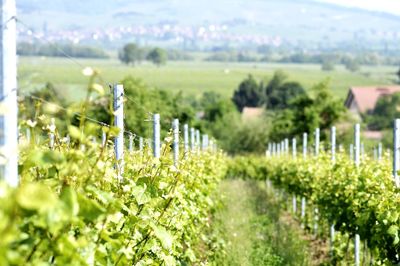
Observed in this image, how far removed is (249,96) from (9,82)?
104225 mm

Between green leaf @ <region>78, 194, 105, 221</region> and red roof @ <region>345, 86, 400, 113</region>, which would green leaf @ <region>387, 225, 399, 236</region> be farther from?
red roof @ <region>345, 86, 400, 113</region>

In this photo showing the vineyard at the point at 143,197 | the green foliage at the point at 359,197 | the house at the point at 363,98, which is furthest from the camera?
the house at the point at 363,98

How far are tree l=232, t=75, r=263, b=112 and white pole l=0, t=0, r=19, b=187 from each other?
337 ft

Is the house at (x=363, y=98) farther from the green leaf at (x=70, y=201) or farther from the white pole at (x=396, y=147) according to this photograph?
the green leaf at (x=70, y=201)

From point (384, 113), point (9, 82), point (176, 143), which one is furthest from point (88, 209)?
point (384, 113)

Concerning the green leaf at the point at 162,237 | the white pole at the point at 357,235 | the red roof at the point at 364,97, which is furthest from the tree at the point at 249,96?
the green leaf at the point at 162,237

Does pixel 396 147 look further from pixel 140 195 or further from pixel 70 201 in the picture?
pixel 70 201

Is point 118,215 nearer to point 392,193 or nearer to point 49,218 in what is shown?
point 49,218

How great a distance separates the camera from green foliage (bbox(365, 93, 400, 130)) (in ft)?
272

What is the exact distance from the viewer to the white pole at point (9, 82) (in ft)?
10.7

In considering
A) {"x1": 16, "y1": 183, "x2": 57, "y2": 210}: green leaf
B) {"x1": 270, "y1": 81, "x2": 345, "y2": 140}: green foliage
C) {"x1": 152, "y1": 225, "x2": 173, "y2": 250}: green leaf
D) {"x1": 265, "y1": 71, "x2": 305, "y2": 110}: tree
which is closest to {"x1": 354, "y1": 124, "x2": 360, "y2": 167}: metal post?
{"x1": 152, "y1": 225, "x2": 173, "y2": 250}: green leaf

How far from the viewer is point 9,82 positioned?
339 centimetres

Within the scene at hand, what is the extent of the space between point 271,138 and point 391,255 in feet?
172

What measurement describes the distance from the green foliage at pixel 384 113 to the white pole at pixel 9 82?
259 feet
